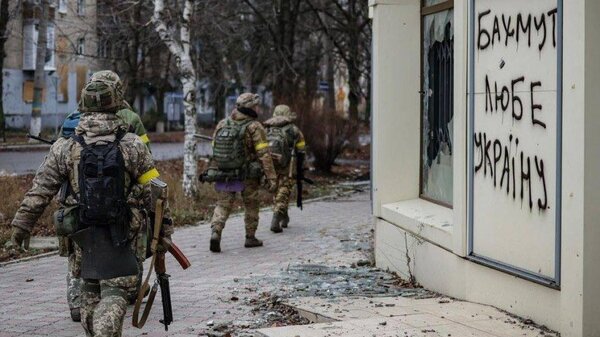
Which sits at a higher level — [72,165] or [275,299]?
[72,165]

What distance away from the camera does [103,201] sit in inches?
237

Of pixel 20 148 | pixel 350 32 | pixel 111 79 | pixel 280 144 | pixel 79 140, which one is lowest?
pixel 20 148

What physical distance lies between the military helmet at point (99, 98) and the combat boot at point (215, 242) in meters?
5.60

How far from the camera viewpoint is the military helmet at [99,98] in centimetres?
638

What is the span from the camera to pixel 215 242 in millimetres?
12031

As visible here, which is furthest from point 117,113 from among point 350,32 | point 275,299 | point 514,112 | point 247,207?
point 350,32

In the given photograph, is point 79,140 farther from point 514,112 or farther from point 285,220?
point 285,220

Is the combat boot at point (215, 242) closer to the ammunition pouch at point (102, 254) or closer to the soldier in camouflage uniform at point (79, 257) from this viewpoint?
the soldier in camouflage uniform at point (79, 257)

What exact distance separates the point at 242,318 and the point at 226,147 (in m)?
4.08

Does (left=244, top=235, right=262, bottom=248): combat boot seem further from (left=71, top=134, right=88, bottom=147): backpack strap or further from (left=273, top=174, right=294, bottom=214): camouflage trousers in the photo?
(left=71, top=134, right=88, bottom=147): backpack strap

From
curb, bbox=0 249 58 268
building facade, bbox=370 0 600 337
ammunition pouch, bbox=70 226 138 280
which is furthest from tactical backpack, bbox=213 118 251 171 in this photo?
ammunition pouch, bbox=70 226 138 280

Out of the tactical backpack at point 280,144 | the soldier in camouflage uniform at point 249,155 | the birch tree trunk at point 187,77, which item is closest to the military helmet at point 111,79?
the soldier in camouflage uniform at point 249,155

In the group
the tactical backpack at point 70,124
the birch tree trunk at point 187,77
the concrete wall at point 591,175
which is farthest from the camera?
the birch tree trunk at point 187,77

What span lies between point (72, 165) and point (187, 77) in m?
12.2
